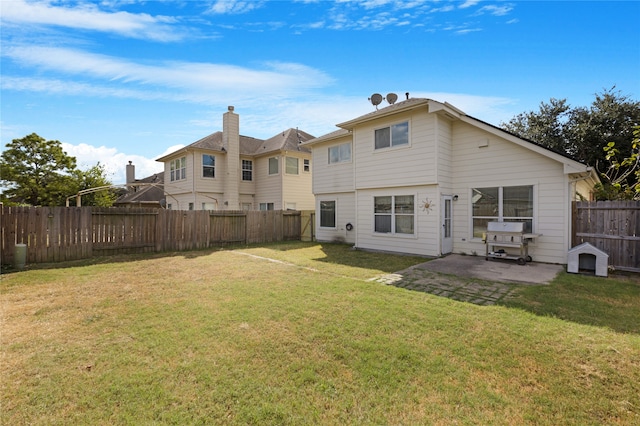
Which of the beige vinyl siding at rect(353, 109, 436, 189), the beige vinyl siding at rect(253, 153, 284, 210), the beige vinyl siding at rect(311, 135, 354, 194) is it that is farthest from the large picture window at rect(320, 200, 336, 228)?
the beige vinyl siding at rect(253, 153, 284, 210)

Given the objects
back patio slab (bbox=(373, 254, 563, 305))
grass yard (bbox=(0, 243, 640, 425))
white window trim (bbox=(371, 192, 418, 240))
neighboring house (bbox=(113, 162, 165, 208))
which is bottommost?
grass yard (bbox=(0, 243, 640, 425))

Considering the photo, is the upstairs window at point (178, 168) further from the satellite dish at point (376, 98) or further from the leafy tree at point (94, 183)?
the satellite dish at point (376, 98)

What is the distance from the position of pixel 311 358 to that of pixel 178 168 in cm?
2103

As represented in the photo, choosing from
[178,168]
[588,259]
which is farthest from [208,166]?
[588,259]

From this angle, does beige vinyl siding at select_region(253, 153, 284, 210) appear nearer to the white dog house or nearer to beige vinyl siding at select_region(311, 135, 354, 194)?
beige vinyl siding at select_region(311, 135, 354, 194)

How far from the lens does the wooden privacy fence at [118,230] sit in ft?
29.0

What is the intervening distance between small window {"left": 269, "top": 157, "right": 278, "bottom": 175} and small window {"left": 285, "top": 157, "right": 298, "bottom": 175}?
0.80 m

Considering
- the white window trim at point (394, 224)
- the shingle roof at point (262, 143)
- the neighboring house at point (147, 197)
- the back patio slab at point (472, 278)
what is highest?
the shingle roof at point (262, 143)

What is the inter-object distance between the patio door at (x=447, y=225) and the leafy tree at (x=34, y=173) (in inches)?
1118

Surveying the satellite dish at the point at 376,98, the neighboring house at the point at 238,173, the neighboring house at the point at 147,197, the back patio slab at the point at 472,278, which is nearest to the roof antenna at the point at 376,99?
the satellite dish at the point at 376,98

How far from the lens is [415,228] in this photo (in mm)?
10625

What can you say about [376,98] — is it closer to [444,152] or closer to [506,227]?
[444,152]

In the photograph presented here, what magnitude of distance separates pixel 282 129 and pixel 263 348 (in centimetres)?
2032

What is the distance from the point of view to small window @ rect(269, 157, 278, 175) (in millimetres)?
19672
